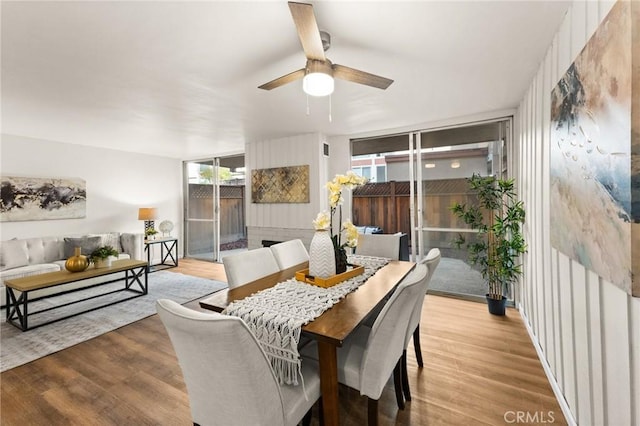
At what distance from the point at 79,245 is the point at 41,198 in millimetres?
1003

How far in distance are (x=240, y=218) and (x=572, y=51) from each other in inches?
240

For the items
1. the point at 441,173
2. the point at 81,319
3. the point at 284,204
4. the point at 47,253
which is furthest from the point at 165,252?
the point at 441,173

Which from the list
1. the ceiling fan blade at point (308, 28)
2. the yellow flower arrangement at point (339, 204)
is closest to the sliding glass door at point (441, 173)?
the yellow flower arrangement at point (339, 204)

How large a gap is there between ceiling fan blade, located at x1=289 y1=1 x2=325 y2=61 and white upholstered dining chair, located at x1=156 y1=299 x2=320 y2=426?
4.45ft

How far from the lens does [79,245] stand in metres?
4.28

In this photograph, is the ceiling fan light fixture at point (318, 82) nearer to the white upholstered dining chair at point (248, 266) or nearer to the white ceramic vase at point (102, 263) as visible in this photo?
the white upholstered dining chair at point (248, 266)

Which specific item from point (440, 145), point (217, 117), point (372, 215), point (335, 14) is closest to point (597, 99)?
point (335, 14)

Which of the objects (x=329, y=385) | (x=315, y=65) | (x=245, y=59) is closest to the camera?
(x=329, y=385)

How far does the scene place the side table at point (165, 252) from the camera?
550 centimetres

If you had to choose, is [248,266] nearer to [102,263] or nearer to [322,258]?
[322,258]

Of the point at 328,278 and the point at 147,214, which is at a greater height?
the point at 147,214

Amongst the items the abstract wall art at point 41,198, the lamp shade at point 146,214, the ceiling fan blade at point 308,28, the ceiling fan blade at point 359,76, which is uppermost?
the ceiling fan blade at point 308,28

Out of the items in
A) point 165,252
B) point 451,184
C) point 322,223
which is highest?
point 451,184

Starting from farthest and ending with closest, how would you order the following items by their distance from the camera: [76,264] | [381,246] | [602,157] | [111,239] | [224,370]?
[111,239] → [76,264] → [381,246] → [602,157] → [224,370]
